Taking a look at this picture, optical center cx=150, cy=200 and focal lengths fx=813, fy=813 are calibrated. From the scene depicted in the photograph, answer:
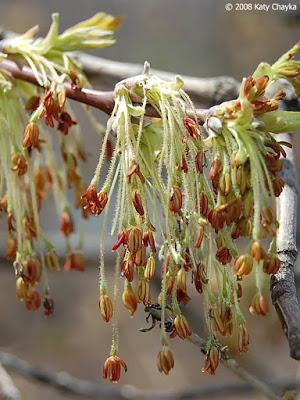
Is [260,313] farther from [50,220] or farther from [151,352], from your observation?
[50,220]

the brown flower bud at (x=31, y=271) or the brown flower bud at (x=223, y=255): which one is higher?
the brown flower bud at (x=223, y=255)

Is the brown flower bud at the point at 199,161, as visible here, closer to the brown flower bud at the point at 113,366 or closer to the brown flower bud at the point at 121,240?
the brown flower bud at the point at 121,240

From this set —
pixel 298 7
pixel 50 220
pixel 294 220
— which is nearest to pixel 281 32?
pixel 50 220

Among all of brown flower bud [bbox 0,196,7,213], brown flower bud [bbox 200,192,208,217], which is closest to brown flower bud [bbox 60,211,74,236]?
brown flower bud [bbox 0,196,7,213]

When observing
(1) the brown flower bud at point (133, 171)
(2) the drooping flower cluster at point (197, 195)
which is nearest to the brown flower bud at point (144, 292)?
(2) the drooping flower cluster at point (197, 195)

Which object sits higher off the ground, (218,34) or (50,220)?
(218,34)

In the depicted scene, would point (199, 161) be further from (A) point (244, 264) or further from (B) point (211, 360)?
(B) point (211, 360)
